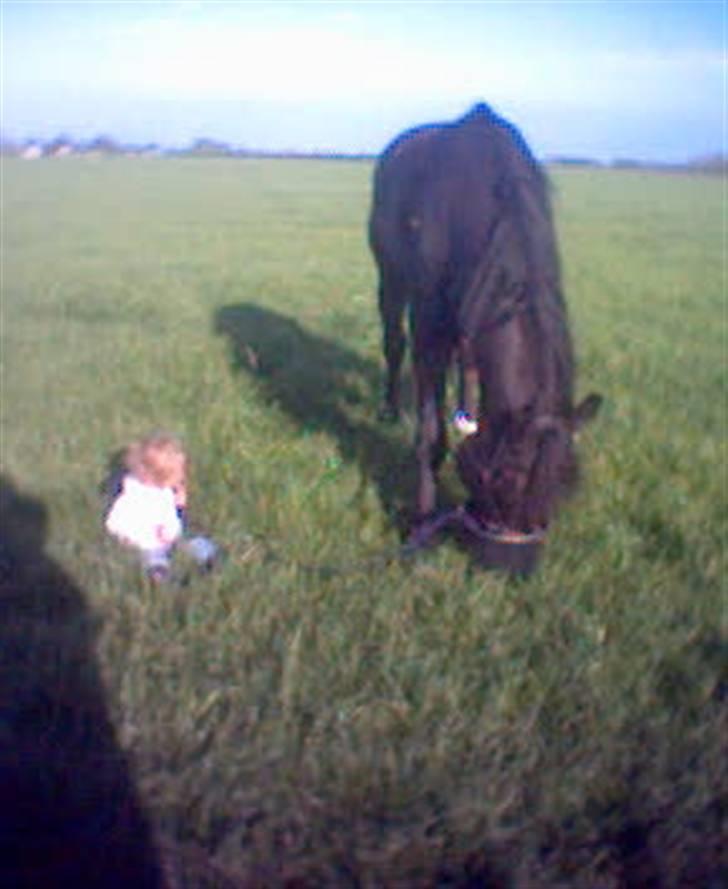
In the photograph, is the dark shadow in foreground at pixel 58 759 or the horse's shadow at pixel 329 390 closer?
the dark shadow in foreground at pixel 58 759

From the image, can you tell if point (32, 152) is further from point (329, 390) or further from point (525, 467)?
Result: point (525, 467)

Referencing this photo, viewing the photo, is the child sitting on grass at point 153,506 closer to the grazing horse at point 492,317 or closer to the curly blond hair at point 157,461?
the curly blond hair at point 157,461

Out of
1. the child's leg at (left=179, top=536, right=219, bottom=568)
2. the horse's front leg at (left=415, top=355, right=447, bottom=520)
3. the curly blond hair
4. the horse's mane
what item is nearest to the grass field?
the child's leg at (left=179, top=536, right=219, bottom=568)

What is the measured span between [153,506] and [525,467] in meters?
1.85

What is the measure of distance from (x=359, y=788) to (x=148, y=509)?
7.15ft

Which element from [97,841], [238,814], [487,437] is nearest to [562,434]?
[487,437]

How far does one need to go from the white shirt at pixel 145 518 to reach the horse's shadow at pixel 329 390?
1.18 metres

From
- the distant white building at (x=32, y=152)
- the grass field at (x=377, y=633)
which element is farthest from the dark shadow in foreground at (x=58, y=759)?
the distant white building at (x=32, y=152)

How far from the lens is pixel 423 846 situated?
3.36 m

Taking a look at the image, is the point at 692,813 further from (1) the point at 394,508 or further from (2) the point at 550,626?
(1) the point at 394,508

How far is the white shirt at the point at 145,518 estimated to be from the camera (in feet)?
17.5

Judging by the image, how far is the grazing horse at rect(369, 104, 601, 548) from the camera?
469 cm

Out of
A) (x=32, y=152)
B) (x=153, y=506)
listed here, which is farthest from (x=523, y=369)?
(x=32, y=152)

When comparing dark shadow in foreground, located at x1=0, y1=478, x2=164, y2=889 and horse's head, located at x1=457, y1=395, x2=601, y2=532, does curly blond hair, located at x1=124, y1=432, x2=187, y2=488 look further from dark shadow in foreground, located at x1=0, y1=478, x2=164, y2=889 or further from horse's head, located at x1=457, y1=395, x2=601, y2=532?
horse's head, located at x1=457, y1=395, x2=601, y2=532
